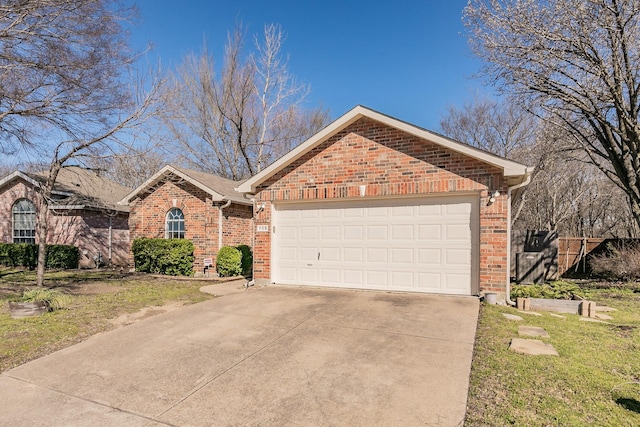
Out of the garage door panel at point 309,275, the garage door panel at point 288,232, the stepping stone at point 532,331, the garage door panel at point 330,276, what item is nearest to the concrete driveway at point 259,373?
the stepping stone at point 532,331

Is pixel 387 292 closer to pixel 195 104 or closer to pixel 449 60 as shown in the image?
pixel 449 60

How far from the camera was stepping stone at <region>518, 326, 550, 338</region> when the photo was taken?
5193mm

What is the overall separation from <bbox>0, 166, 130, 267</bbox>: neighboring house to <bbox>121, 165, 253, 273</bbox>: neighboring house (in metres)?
2.03

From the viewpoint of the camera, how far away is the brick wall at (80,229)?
15.4m

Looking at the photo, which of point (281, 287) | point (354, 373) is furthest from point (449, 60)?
point (354, 373)

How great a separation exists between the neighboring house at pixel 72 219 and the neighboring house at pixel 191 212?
2.03m

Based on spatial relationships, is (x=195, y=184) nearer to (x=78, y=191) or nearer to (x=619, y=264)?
(x=78, y=191)

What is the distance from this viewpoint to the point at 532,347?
4637 mm

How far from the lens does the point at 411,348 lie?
4.55m

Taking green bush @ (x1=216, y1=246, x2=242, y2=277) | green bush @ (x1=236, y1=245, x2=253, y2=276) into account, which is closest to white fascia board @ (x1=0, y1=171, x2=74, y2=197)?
green bush @ (x1=216, y1=246, x2=242, y2=277)

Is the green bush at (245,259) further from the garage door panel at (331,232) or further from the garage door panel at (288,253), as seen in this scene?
the garage door panel at (331,232)

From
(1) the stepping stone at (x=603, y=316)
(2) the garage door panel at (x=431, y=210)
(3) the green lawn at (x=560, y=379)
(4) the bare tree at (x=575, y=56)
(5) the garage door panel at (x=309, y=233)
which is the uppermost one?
(4) the bare tree at (x=575, y=56)

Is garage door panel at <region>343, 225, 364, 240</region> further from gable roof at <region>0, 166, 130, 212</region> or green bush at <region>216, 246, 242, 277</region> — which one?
gable roof at <region>0, 166, 130, 212</region>

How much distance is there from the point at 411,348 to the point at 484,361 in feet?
2.87
